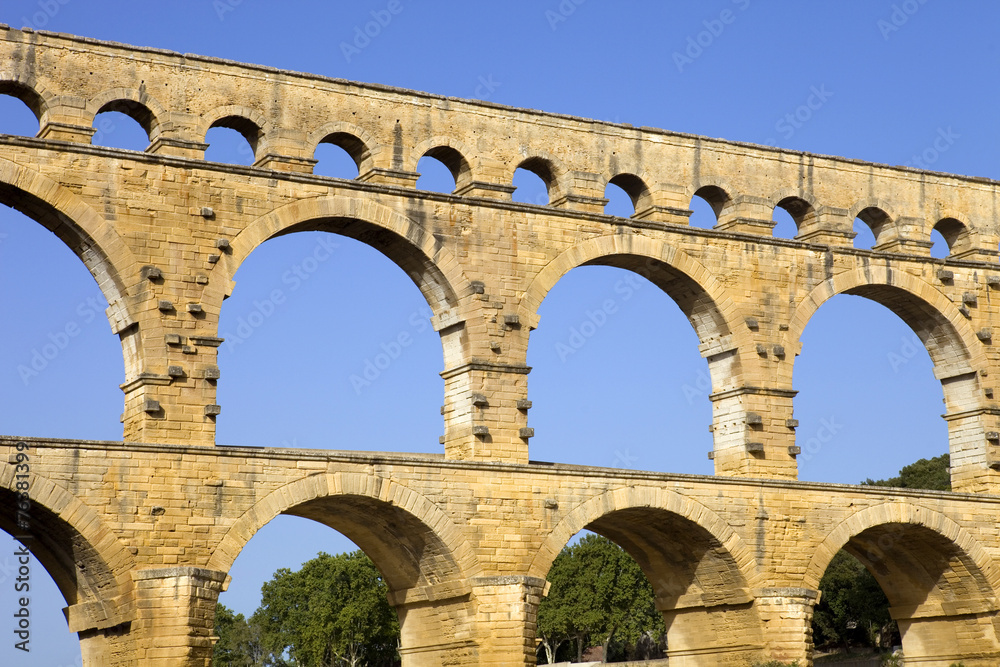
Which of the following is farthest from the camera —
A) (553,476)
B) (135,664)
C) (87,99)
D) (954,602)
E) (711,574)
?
(954,602)

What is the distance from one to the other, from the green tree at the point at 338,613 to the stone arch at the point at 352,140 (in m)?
30.2

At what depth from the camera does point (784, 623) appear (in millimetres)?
26109

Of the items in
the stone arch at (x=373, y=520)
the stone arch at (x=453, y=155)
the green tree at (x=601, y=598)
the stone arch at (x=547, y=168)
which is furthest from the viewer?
the green tree at (x=601, y=598)

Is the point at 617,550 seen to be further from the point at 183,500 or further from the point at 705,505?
the point at 183,500

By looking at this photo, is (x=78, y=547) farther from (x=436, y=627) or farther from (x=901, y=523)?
(x=901, y=523)

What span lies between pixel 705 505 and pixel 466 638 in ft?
16.0

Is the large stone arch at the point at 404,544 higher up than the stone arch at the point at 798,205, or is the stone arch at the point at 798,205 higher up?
the stone arch at the point at 798,205

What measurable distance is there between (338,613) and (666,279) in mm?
30636

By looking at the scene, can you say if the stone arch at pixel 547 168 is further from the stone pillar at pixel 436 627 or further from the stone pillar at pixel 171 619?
the stone pillar at pixel 171 619

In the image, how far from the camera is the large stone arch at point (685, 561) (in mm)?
24859

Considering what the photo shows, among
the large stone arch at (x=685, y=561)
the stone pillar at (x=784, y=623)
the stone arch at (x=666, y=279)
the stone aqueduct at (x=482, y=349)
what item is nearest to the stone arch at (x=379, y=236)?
the stone aqueduct at (x=482, y=349)

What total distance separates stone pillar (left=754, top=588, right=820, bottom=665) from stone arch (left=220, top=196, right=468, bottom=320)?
7393mm

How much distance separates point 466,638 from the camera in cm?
2388

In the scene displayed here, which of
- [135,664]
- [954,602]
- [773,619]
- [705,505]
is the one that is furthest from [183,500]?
[954,602]
